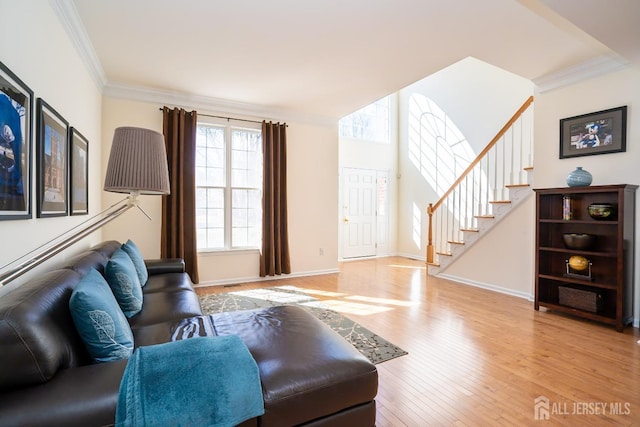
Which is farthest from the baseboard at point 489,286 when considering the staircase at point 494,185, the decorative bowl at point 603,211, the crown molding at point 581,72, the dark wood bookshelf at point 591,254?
the crown molding at point 581,72

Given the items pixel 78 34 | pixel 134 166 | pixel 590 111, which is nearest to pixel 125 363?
pixel 134 166

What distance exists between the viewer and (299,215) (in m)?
5.20

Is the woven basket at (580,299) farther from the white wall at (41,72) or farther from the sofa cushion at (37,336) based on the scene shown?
the white wall at (41,72)

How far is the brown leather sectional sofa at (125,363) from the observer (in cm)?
93

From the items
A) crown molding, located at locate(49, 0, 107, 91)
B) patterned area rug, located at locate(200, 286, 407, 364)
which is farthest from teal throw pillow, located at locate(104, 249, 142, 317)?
crown molding, located at locate(49, 0, 107, 91)

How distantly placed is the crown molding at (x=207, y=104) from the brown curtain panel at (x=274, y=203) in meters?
0.21

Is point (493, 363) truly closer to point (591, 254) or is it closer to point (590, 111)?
point (591, 254)

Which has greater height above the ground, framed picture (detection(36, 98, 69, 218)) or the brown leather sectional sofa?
framed picture (detection(36, 98, 69, 218))

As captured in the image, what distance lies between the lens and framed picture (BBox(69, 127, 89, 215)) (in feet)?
8.52

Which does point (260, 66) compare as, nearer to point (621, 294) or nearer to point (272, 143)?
point (272, 143)

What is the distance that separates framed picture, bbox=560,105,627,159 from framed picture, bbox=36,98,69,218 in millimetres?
4821

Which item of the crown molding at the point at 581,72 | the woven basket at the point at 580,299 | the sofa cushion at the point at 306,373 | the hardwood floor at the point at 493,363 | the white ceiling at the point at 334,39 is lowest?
the hardwood floor at the point at 493,363

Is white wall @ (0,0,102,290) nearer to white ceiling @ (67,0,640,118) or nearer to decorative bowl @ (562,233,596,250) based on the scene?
white ceiling @ (67,0,640,118)

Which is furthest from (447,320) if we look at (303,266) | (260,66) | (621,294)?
(260,66)
